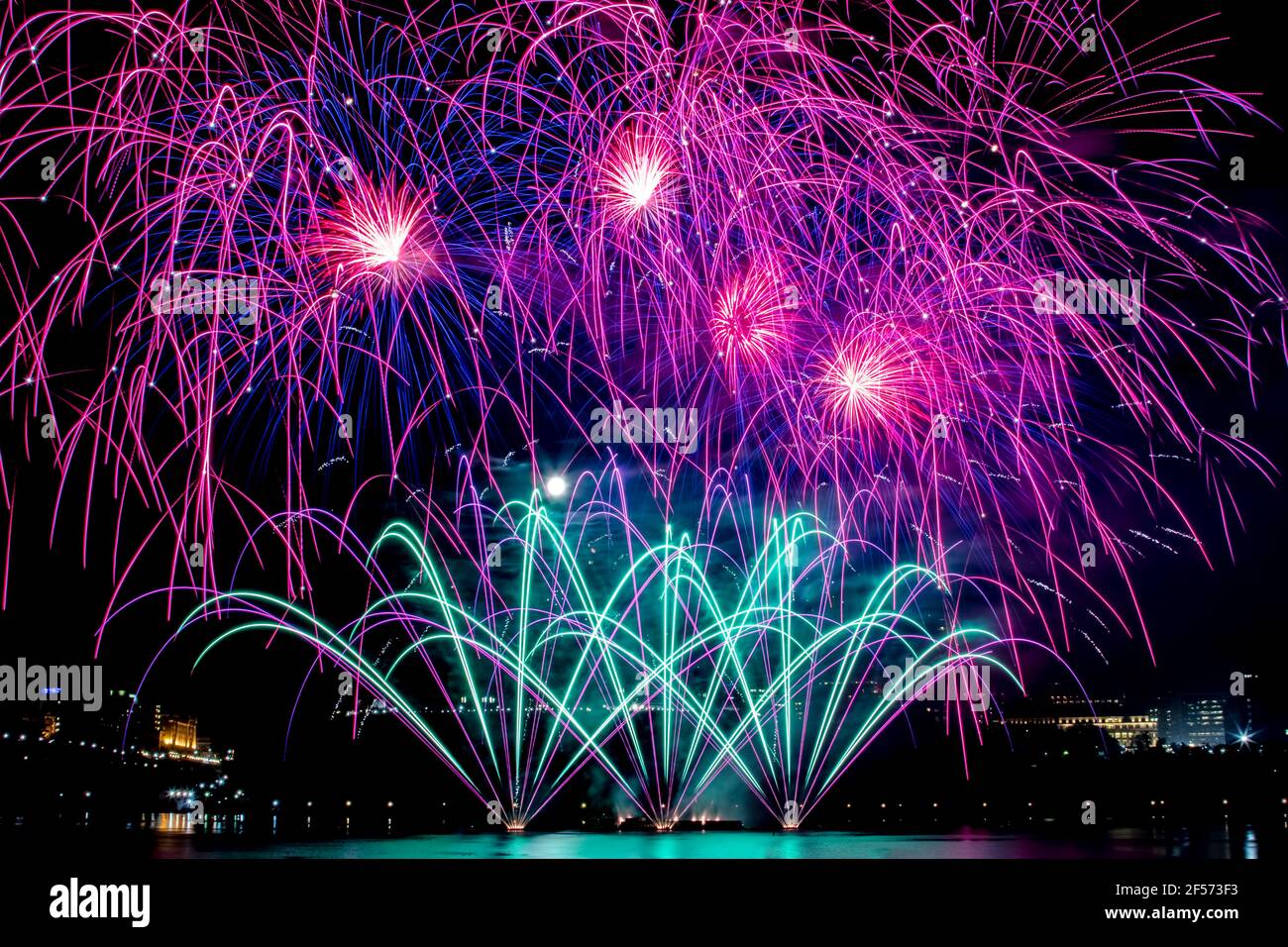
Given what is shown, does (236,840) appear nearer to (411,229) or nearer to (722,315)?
(411,229)

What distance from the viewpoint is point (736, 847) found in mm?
19969
